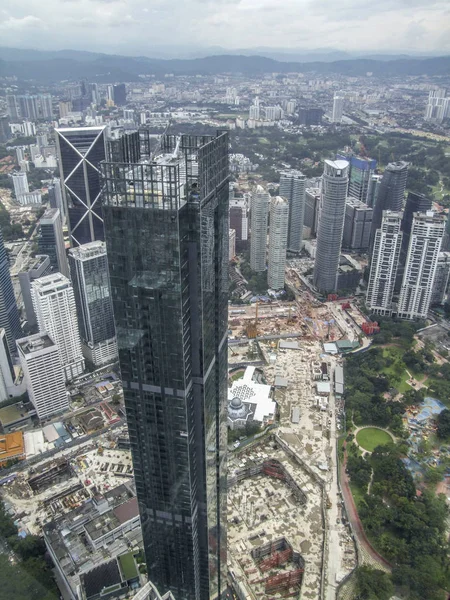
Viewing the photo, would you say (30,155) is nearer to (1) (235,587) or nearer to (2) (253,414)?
(2) (253,414)

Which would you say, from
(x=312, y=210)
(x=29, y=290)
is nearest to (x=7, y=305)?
(x=29, y=290)

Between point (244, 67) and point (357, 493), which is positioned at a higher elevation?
point (244, 67)

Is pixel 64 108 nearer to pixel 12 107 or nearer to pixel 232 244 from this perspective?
pixel 12 107

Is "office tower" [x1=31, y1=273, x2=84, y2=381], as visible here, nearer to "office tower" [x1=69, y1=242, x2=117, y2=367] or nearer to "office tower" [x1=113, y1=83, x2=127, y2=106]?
"office tower" [x1=69, y1=242, x2=117, y2=367]

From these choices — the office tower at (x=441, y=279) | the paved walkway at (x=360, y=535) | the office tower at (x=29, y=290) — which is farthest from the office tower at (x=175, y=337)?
the office tower at (x=441, y=279)

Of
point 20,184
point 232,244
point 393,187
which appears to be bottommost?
point 232,244

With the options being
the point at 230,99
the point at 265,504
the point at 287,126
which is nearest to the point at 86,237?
the point at 265,504
